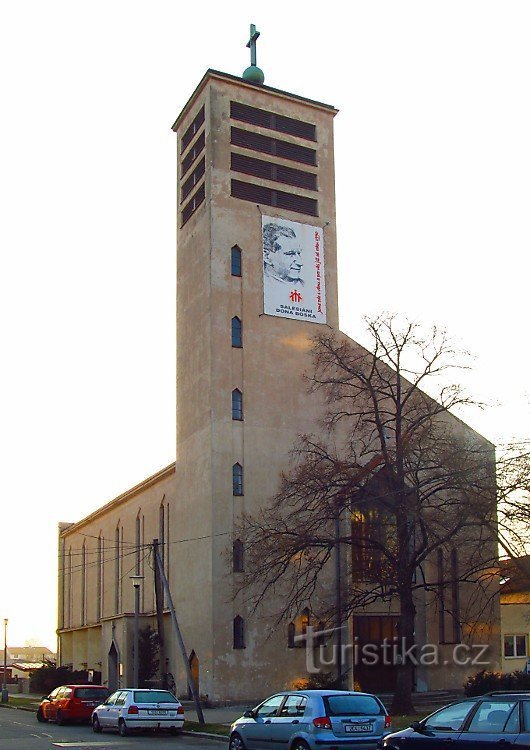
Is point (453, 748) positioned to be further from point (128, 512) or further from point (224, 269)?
point (128, 512)

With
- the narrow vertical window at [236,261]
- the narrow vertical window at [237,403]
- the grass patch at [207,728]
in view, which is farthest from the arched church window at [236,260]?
the grass patch at [207,728]

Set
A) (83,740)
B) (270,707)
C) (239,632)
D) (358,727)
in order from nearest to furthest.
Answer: (358,727), (270,707), (83,740), (239,632)

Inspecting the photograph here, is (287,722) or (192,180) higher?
(192,180)

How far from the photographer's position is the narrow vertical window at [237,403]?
4500cm

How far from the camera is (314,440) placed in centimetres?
4616

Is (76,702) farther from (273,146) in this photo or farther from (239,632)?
(273,146)

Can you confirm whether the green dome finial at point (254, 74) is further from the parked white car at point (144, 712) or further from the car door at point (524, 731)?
the car door at point (524, 731)

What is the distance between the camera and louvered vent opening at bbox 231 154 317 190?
48025 millimetres

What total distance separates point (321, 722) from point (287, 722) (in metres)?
1.04

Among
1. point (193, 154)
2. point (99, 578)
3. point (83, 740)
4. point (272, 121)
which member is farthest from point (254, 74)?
point (83, 740)

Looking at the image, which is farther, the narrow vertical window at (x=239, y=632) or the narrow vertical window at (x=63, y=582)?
the narrow vertical window at (x=63, y=582)

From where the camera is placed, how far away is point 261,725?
20.1m

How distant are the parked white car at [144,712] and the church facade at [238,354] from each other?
1162cm

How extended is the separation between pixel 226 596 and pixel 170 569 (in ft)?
22.0
